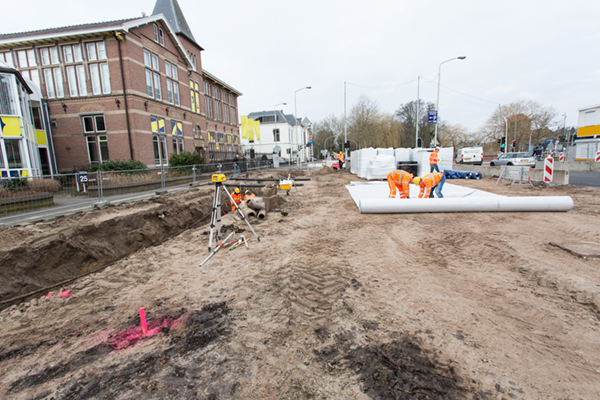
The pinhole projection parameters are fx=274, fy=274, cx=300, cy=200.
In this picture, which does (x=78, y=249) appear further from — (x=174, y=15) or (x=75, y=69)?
(x=174, y=15)

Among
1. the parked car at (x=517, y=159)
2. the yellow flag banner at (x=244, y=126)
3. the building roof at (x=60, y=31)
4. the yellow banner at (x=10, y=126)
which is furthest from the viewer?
the yellow flag banner at (x=244, y=126)

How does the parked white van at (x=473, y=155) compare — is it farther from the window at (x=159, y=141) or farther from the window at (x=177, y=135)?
the window at (x=159, y=141)

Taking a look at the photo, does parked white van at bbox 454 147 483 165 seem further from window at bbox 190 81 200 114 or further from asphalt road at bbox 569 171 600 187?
window at bbox 190 81 200 114

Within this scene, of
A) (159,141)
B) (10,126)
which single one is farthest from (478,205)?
(159,141)

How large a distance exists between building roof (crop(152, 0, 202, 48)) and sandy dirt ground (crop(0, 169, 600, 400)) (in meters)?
26.4

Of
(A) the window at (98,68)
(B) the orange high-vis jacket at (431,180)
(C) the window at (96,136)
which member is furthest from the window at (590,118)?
(C) the window at (96,136)

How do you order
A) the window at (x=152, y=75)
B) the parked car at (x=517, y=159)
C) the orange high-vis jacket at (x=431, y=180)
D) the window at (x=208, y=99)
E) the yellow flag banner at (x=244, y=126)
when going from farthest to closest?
the yellow flag banner at (x=244, y=126) < the window at (x=208, y=99) < the parked car at (x=517, y=159) < the window at (x=152, y=75) < the orange high-vis jacket at (x=431, y=180)

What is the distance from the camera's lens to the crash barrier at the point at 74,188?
7.29 metres

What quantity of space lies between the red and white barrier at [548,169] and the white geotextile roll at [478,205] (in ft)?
26.1

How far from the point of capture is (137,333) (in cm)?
341

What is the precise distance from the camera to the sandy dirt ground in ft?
8.30

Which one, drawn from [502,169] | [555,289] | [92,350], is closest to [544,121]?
[502,169]

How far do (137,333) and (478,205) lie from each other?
8.87 meters

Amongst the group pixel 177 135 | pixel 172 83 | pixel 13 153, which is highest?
pixel 172 83
